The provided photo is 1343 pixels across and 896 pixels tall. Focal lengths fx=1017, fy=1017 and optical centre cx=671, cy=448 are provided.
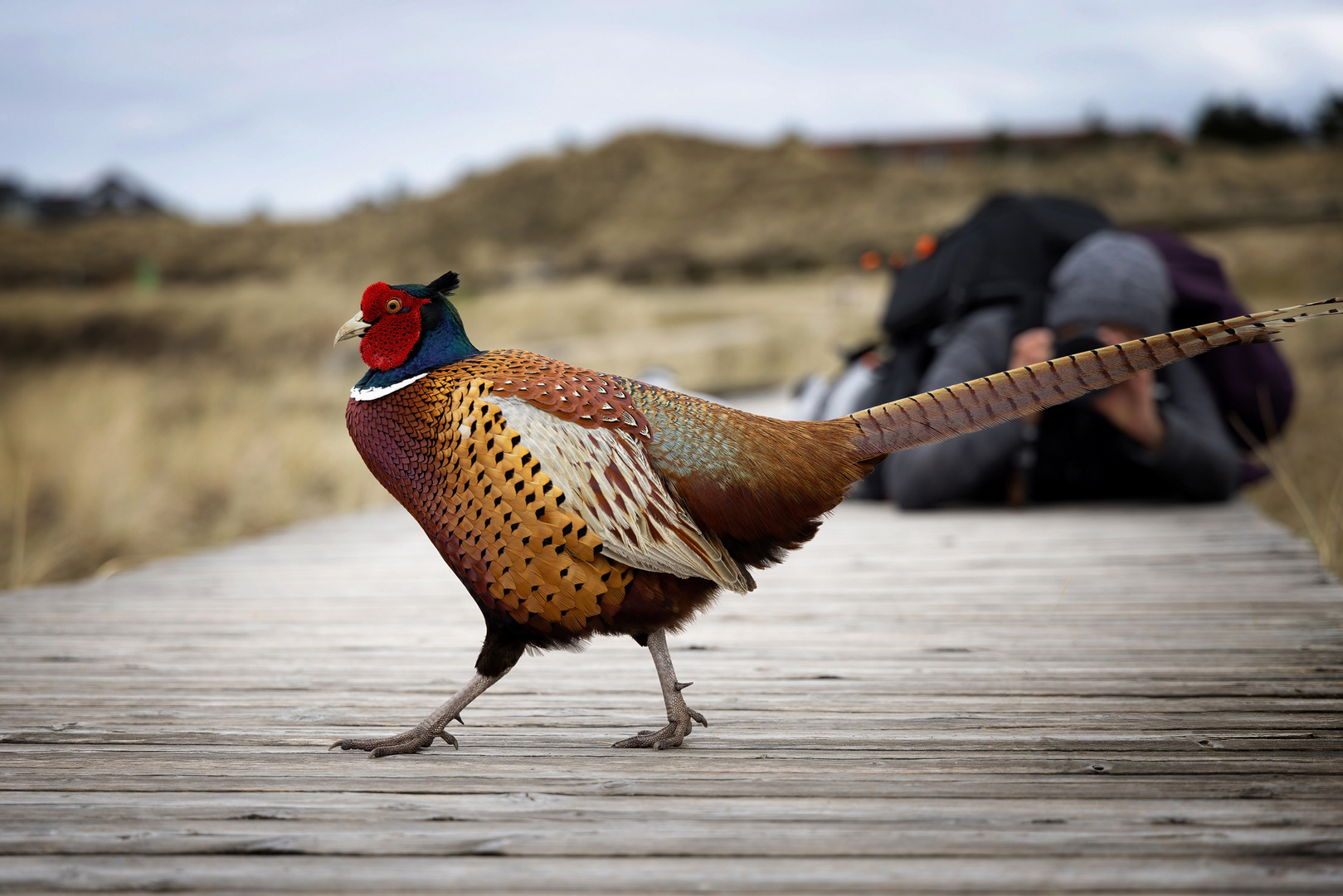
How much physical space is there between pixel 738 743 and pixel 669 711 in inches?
7.5

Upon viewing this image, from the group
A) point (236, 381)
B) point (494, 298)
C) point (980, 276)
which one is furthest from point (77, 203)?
point (980, 276)

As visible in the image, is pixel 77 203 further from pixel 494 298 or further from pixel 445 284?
pixel 445 284

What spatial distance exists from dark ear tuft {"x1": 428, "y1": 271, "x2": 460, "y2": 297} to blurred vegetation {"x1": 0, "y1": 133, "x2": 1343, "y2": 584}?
3620 millimetres

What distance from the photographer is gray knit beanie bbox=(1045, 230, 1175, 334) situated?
14.9 feet

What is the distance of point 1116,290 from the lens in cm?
455

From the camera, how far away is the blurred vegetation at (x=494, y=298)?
Result: 720 centimetres

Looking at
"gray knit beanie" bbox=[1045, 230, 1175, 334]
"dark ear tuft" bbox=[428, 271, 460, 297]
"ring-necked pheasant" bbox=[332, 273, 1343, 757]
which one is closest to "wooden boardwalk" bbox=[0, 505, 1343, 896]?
"ring-necked pheasant" bbox=[332, 273, 1343, 757]

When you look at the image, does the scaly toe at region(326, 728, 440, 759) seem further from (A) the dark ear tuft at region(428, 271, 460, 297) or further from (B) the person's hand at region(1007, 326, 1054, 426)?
(B) the person's hand at region(1007, 326, 1054, 426)

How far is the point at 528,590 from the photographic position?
2023 mm

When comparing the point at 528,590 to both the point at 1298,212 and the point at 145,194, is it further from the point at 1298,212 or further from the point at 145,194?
the point at 145,194

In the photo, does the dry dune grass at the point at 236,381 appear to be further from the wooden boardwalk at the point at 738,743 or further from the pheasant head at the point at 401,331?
the pheasant head at the point at 401,331

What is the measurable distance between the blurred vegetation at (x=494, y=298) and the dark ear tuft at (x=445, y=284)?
A: 3.62 meters

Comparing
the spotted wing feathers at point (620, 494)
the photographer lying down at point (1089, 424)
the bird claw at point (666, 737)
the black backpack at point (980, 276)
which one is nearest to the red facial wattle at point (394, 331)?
the spotted wing feathers at point (620, 494)

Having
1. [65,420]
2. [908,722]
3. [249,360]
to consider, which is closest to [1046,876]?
[908,722]
